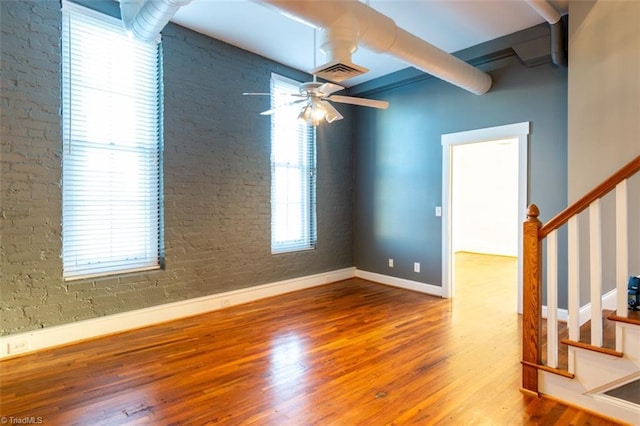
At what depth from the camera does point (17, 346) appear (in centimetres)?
282

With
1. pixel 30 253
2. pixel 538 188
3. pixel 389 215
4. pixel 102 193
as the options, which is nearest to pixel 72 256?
pixel 30 253

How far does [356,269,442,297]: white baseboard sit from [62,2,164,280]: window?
10.3ft

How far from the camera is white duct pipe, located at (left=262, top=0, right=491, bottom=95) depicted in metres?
2.44

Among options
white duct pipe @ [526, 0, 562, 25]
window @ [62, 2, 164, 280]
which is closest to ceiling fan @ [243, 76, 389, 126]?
window @ [62, 2, 164, 280]

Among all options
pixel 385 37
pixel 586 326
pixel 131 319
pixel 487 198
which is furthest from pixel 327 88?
pixel 487 198

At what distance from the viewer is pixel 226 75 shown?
4.14 m

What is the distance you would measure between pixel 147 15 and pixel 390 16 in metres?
2.23

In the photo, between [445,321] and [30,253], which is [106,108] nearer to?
[30,253]

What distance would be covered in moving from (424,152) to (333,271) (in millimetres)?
2232

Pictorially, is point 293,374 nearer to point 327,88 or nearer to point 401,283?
point 327,88

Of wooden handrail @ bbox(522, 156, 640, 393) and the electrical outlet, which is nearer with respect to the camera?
wooden handrail @ bbox(522, 156, 640, 393)

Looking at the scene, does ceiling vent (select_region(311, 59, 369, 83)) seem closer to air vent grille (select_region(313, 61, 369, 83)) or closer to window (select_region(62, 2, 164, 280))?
air vent grille (select_region(313, 61, 369, 83))

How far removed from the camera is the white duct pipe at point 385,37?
96.0 inches

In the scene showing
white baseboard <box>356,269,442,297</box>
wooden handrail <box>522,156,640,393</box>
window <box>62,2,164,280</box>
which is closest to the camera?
wooden handrail <box>522,156,640,393</box>
